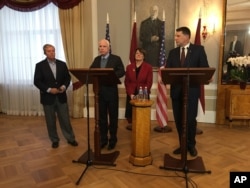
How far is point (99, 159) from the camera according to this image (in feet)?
9.49

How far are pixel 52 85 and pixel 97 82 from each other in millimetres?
865

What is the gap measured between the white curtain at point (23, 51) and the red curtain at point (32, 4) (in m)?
0.10

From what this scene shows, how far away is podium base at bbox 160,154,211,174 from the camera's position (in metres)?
2.62

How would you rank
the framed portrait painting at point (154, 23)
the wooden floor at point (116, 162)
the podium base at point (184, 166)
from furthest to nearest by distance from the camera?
the framed portrait painting at point (154, 23), the podium base at point (184, 166), the wooden floor at point (116, 162)

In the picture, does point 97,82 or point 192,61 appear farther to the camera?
point 192,61

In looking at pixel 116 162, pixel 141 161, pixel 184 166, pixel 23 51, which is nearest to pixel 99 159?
pixel 116 162

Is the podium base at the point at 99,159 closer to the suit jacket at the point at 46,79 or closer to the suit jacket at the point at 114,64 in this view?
the suit jacket at the point at 46,79

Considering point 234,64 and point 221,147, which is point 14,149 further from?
point 234,64

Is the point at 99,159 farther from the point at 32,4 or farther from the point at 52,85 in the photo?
the point at 32,4

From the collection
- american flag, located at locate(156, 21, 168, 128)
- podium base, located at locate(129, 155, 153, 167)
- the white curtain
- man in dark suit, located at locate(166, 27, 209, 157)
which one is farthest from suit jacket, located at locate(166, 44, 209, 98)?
the white curtain

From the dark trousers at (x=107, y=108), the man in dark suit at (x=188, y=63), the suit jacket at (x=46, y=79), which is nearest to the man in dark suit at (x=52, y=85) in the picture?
the suit jacket at (x=46, y=79)

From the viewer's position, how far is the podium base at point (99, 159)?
2.81 m

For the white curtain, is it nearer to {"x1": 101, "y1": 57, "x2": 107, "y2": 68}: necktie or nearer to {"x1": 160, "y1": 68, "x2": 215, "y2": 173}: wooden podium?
{"x1": 101, "y1": 57, "x2": 107, "y2": 68}: necktie

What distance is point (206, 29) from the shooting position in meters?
4.43
